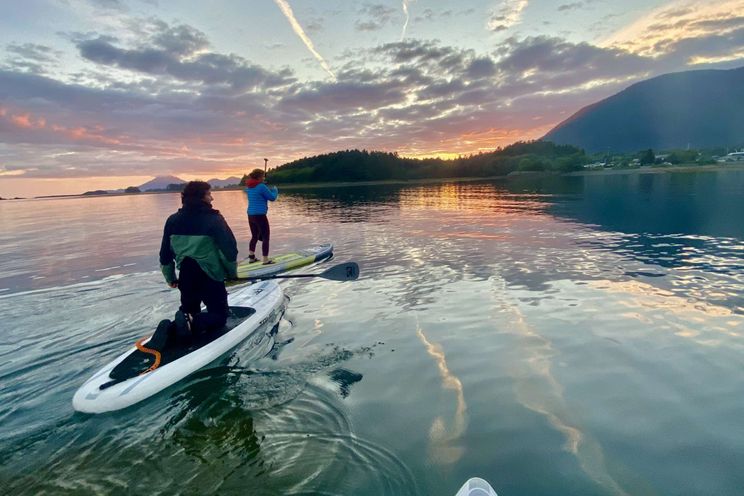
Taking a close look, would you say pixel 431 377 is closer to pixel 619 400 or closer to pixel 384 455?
pixel 384 455

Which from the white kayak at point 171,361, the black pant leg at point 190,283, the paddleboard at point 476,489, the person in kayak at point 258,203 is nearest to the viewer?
the paddleboard at point 476,489

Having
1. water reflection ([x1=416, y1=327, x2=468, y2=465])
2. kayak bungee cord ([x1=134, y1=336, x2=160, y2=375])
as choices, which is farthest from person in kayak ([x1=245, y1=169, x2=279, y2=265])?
water reflection ([x1=416, y1=327, x2=468, y2=465])

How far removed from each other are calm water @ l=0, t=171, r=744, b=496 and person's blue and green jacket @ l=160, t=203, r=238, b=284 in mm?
1924

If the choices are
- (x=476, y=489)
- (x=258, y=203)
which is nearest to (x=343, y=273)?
(x=258, y=203)

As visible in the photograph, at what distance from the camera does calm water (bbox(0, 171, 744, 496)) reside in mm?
4328

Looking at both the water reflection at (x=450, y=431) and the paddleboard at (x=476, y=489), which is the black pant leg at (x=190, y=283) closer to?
the water reflection at (x=450, y=431)

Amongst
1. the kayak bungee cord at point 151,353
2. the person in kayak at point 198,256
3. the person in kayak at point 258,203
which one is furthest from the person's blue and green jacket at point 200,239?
the person in kayak at point 258,203

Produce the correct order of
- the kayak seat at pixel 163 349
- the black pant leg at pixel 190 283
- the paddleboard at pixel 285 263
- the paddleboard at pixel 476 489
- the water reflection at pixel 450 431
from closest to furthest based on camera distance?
the paddleboard at pixel 476 489 < the water reflection at pixel 450 431 < the kayak seat at pixel 163 349 < the black pant leg at pixel 190 283 < the paddleboard at pixel 285 263

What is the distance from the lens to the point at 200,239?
6.60 meters

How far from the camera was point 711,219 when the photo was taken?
21.4 meters

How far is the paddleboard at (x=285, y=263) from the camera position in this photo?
1311 centimetres

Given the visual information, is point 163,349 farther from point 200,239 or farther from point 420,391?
point 420,391

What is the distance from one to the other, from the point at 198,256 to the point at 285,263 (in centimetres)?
737

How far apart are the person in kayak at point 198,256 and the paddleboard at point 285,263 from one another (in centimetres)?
480
